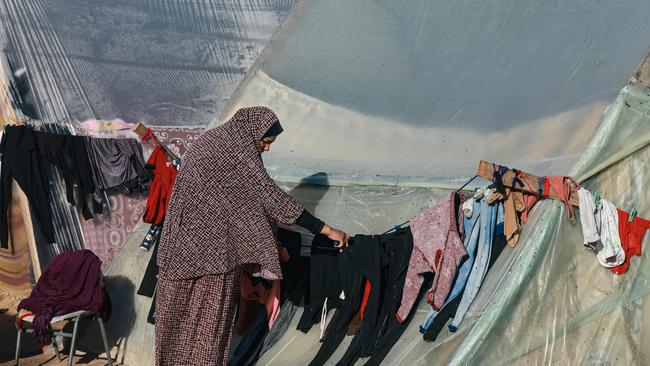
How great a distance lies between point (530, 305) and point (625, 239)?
49cm

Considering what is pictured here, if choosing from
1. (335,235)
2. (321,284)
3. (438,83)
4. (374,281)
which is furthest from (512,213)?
(438,83)

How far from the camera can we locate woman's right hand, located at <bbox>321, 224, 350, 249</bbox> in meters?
4.01

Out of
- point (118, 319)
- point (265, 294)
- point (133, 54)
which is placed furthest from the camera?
point (133, 54)

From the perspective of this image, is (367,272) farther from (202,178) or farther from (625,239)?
(625,239)

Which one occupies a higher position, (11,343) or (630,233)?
(630,233)

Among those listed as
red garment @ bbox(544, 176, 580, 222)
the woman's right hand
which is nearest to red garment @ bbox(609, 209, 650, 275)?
red garment @ bbox(544, 176, 580, 222)

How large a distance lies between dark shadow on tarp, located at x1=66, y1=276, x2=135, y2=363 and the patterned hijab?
4.06 feet

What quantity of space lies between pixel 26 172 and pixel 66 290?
87 centimetres

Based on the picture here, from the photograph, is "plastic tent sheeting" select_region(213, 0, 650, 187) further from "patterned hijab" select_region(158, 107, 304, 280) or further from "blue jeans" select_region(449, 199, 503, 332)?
"patterned hijab" select_region(158, 107, 304, 280)

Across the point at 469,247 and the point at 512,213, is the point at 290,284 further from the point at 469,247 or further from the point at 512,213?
the point at 512,213

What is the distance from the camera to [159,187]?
475cm

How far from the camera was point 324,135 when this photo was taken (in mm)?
4910

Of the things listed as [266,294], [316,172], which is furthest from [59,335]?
[316,172]

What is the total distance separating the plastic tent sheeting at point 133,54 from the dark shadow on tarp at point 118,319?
38.9 inches
